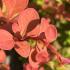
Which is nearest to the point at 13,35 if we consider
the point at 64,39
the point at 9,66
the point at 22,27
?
the point at 22,27

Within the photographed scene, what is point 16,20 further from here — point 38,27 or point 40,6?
point 40,6

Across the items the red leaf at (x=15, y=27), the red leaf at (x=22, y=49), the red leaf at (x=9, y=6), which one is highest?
the red leaf at (x=9, y=6)

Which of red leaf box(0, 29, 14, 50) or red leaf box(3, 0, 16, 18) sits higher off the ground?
red leaf box(3, 0, 16, 18)

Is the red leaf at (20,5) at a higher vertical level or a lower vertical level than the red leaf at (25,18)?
higher

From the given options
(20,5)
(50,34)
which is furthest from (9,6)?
(50,34)

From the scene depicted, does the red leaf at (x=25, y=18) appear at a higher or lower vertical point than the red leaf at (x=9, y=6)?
lower

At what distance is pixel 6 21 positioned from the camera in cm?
64

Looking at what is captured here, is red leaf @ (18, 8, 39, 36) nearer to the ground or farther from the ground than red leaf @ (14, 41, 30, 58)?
farther from the ground

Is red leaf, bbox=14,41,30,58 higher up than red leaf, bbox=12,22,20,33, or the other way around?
red leaf, bbox=12,22,20,33

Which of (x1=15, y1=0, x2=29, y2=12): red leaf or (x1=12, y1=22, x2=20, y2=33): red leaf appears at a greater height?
(x1=15, y1=0, x2=29, y2=12): red leaf

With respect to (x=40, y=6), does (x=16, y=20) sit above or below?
above

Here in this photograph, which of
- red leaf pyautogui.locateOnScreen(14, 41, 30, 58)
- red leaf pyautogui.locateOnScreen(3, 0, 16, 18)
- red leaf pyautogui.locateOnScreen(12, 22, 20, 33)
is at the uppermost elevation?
red leaf pyautogui.locateOnScreen(3, 0, 16, 18)

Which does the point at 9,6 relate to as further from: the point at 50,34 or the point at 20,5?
the point at 50,34

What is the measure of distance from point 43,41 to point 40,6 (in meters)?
0.66
